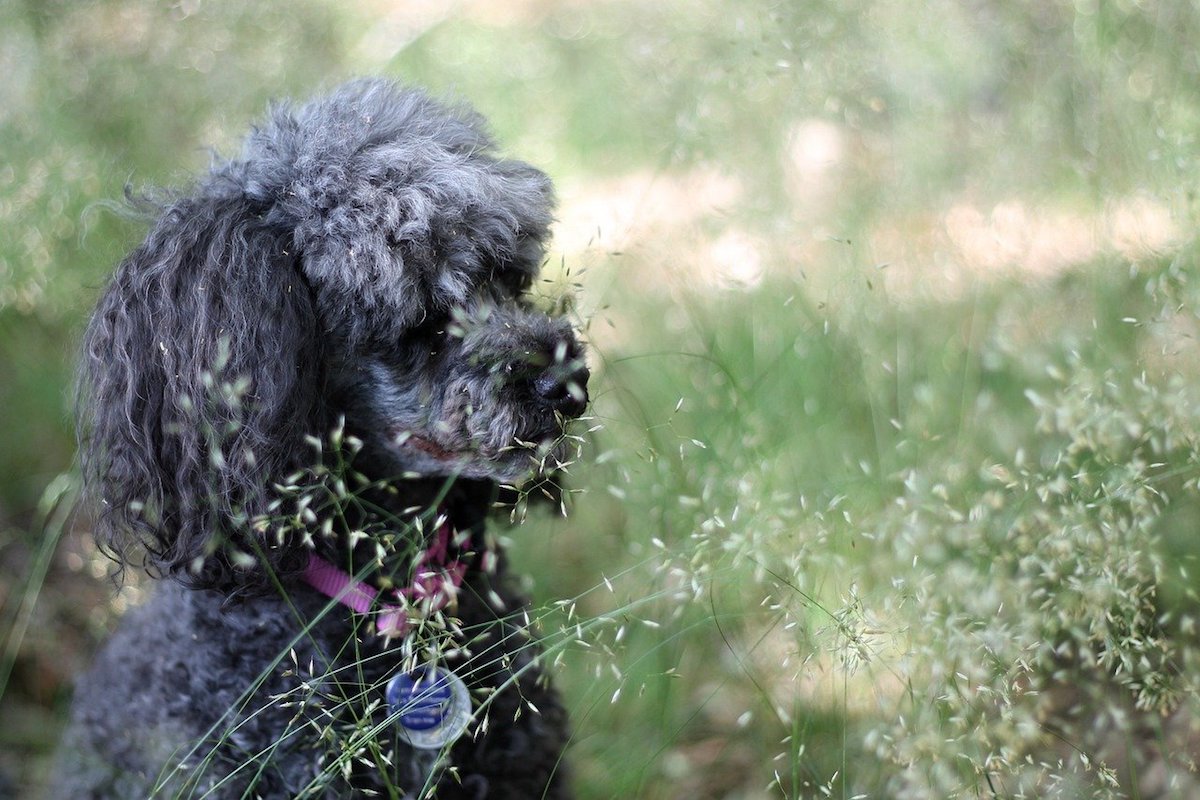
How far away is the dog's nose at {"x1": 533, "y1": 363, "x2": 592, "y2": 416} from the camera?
2.00 meters

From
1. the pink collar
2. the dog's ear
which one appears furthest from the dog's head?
the pink collar

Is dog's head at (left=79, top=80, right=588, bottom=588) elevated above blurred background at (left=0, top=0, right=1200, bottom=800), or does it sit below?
above

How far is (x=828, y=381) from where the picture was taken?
3.13 meters

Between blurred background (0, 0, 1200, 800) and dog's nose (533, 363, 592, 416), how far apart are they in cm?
20

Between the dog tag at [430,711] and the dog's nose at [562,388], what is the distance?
0.60m

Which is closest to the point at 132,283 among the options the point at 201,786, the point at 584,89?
the point at 201,786

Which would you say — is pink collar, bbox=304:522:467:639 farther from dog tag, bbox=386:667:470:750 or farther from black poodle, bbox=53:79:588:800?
dog tag, bbox=386:667:470:750

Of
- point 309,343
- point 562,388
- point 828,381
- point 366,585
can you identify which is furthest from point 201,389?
point 828,381

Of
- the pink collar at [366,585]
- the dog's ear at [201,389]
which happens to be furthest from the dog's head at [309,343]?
the pink collar at [366,585]

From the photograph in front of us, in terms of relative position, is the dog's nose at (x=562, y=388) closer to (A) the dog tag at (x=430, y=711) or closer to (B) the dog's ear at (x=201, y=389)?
(B) the dog's ear at (x=201, y=389)

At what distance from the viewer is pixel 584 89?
535cm

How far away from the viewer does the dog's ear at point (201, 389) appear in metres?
1.96

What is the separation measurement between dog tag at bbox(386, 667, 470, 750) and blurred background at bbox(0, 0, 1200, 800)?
26 cm

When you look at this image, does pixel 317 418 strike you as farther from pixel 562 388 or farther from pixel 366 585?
pixel 562 388
